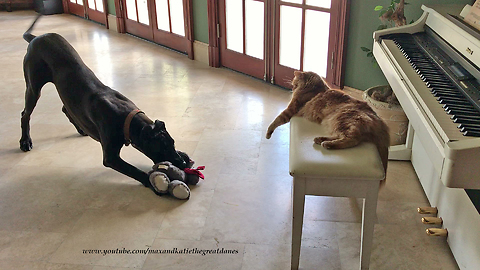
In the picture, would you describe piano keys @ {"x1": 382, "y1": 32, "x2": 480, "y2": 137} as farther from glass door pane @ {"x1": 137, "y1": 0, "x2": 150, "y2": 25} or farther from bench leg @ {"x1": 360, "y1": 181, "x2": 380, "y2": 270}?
glass door pane @ {"x1": 137, "y1": 0, "x2": 150, "y2": 25}

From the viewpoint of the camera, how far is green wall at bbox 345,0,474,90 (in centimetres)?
313

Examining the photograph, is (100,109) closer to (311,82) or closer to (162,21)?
(311,82)

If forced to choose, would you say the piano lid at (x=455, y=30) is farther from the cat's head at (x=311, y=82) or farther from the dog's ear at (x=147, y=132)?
the dog's ear at (x=147, y=132)

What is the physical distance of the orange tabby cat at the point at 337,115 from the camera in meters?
1.81

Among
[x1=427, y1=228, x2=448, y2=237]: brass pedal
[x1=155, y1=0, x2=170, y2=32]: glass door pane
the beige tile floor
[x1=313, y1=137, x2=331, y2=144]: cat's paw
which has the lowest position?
the beige tile floor

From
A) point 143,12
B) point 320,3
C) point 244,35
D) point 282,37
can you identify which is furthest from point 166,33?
point 320,3

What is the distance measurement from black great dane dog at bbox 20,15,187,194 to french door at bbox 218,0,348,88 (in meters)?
1.58

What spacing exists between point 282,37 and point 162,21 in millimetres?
2000

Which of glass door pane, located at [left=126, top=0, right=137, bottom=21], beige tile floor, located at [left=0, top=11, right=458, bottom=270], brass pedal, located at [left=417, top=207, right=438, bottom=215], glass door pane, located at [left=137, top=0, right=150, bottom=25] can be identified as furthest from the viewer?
glass door pane, located at [left=126, top=0, right=137, bottom=21]

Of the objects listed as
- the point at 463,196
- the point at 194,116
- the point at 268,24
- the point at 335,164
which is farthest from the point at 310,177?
the point at 268,24

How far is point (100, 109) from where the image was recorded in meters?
2.37

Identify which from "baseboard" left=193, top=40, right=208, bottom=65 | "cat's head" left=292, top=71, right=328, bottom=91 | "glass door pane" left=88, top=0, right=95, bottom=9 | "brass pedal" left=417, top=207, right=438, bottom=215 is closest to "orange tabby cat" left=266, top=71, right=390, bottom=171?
"cat's head" left=292, top=71, right=328, bottom=91

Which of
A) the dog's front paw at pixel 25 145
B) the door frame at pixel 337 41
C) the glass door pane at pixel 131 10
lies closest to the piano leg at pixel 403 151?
the door frame at pixel 337 41

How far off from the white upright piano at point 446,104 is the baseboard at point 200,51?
96.0 inches
